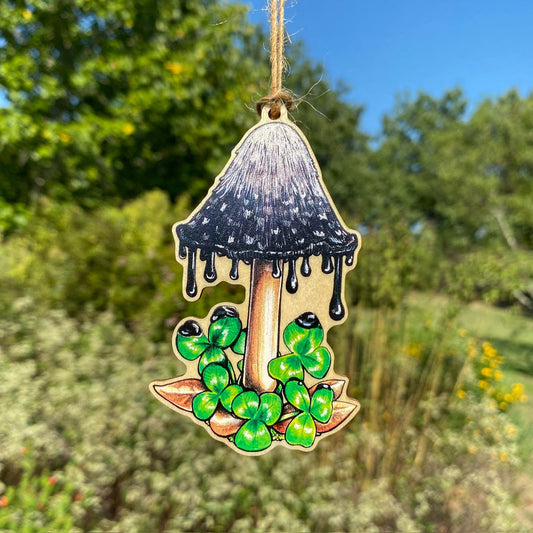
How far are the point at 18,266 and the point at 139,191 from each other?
2044 millimetres

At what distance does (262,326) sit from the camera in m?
0.70

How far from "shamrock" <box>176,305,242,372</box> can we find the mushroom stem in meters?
0.03

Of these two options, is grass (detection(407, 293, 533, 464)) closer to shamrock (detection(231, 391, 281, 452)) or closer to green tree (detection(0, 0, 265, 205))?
shamrock (detection(231, 391, 281, 452))

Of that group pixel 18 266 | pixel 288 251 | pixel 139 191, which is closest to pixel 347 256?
pixel 288 251

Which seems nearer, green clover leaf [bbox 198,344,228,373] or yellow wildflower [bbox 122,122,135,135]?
green clover leaf [bbox 198,344,228,373]

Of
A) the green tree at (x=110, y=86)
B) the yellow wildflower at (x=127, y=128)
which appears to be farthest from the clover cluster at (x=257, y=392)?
the yellow wildflower at (x=127, y=128)

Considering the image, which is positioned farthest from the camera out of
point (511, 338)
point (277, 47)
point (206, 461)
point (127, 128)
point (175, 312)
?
point (511, 338)

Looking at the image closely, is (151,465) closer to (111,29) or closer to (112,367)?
(112,367)

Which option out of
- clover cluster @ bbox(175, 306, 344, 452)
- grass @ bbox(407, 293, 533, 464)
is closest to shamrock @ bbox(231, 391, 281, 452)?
clover cluster @ bbox(175, 306, 344, 452)

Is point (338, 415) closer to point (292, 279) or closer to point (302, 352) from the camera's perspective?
point (302, 352)

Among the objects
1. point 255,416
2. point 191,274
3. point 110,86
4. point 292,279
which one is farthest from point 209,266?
point 110,86

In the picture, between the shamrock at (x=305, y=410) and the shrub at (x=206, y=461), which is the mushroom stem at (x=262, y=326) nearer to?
the shamrock at (x=305, y=410)

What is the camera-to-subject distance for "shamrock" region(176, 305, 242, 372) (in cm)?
70

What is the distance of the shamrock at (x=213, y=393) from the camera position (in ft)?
2.32
